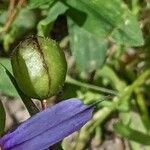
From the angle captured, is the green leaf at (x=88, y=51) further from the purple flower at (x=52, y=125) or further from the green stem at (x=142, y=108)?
the purple flower at (x=52, y=125)

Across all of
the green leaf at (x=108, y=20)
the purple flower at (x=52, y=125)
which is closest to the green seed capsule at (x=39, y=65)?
the purple flower at (x=52, y=125)

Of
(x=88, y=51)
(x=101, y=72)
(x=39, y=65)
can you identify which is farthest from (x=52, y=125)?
(x=101, y=72)

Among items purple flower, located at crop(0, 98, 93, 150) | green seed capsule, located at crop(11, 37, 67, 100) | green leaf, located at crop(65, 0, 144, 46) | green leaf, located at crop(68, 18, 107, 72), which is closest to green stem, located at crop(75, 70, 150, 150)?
green leaf, located at crop(68, 18, 107, 72)

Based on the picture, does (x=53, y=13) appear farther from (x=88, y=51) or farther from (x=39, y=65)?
(x=39, y=65)

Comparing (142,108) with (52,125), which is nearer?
Result: (52,125)

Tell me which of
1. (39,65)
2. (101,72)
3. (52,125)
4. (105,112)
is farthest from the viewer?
(101,72)

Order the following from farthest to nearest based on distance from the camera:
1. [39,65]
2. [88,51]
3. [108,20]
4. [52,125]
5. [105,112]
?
[105,112] → [88,51] → [108,20] → [39,65] → [52,125]

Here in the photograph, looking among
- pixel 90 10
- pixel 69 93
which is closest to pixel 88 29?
pixel 90 10
